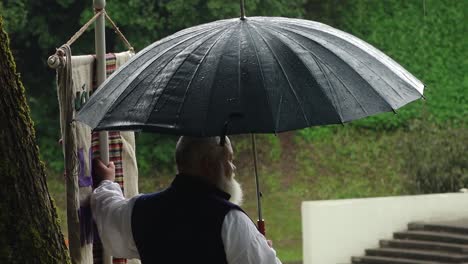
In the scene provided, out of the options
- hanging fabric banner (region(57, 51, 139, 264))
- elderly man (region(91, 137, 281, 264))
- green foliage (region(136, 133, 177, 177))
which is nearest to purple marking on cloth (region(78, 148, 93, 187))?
hanging fabric banner (region(57, 51, 139, 264))

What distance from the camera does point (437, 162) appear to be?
17.9 meters

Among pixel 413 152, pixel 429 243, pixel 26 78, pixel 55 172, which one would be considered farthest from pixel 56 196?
pixel 429 243

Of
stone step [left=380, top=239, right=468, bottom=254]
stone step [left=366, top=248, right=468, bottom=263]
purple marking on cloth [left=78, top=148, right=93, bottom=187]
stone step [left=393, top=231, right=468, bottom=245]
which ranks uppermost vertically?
purple marking on cloth [left=78, top=148, right=93, bottom=187]

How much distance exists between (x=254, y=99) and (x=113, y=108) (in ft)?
1.77

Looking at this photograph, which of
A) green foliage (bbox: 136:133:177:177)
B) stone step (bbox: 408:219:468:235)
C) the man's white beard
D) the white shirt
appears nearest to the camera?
the white shirt

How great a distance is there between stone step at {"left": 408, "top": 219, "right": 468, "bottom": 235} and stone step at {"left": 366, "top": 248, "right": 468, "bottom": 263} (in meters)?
0.63

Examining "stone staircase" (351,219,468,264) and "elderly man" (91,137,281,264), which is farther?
"stone staircase" (351,219,468,264)

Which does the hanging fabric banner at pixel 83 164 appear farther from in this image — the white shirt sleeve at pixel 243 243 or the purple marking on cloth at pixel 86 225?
the white shirt sleeve at pixel 243 243

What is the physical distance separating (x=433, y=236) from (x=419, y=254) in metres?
0.57

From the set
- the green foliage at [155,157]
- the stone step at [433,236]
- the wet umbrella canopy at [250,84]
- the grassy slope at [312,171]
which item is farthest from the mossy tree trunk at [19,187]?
the green foliage at [155,157]

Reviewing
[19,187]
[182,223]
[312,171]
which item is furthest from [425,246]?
[19,187]

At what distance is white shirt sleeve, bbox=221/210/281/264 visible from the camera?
14.2 feet

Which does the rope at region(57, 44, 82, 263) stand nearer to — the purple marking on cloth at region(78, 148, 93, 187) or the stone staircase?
the purple marking on cloth at region(78, 148, 93, 187)

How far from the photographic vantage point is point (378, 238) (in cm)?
1588
